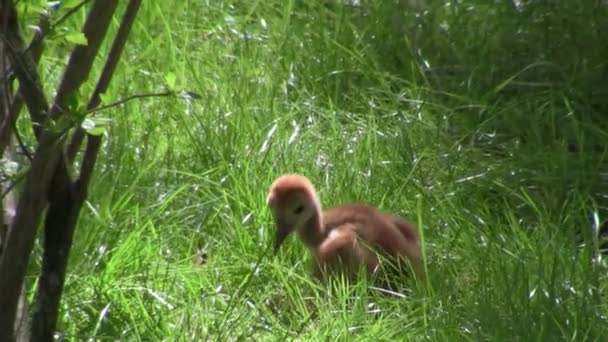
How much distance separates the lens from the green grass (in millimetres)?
4043

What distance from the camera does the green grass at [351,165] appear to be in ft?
13.3

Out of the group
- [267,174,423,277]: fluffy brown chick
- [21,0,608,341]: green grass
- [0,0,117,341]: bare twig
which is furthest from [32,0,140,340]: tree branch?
[267,174,423,277]: fluffy brown chick

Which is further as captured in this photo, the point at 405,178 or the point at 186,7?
the point at 186,7

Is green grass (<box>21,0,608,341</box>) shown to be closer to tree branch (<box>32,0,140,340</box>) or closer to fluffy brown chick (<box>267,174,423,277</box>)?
fluffy brown chick (<box>267,174,423,277</box>)

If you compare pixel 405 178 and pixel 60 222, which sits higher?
pixel 60 222

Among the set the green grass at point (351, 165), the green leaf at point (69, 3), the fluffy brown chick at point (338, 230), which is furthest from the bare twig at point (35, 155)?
the fluffy brown chick at point (338, 230)

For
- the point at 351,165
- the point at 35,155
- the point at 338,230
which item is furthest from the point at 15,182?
the point at 351,165

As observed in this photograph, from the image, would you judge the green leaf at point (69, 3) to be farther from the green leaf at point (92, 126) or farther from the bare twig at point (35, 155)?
the green leaf at point (92, 126)

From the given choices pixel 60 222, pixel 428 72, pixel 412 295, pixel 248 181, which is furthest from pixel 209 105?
pixel 60 222

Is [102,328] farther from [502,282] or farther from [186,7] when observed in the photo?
[186,7]

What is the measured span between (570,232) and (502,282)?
0.52 m

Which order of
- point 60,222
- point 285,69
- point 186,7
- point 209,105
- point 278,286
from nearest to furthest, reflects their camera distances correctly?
point 60,222
point 278,286
point 209,105
point 285,69
point 186,7

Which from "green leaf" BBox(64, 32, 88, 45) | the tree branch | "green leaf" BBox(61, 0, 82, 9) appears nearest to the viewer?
"green leaf" BBox(64, 32, 88, 45)

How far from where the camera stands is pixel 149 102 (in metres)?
5.42
